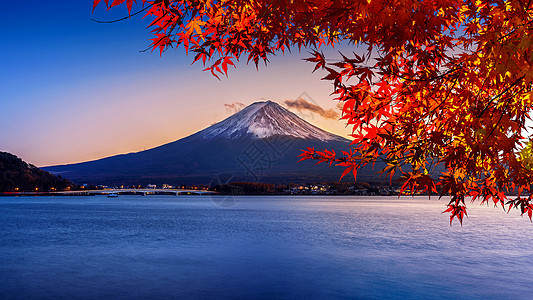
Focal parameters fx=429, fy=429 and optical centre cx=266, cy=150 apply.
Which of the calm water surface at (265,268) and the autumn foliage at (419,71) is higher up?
the autumn foliage at (419,71)

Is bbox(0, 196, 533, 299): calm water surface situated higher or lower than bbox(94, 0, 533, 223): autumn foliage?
lower

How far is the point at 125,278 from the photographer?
71.1 ft

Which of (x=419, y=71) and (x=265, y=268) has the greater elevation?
Result: (x=419, y=71)

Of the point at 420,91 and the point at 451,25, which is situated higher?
the point at 451,25

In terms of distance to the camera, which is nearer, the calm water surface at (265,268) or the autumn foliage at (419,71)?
the autumn foliage at (419,71)

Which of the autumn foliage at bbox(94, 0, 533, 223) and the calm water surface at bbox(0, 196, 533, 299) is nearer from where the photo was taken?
the autumn foliage at bbox(94, 0, 533, 223)

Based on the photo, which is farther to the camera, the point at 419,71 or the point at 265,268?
the point at 265,268

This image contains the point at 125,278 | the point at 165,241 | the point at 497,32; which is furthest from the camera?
the point at 165,241

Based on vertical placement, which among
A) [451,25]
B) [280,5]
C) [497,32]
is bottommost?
[497,32]

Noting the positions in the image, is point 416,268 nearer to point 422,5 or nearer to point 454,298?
point 454,298

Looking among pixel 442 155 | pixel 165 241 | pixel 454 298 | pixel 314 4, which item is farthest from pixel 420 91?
pixel 165 241

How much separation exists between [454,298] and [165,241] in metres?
27.8

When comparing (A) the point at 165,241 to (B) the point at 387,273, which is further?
(A) the point at 165,241

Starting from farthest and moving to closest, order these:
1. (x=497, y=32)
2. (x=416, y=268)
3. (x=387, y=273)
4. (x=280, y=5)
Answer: (x=416, y=268) < (x=387, y=273) < (x=280, y=5) < (x=497, y=32)
